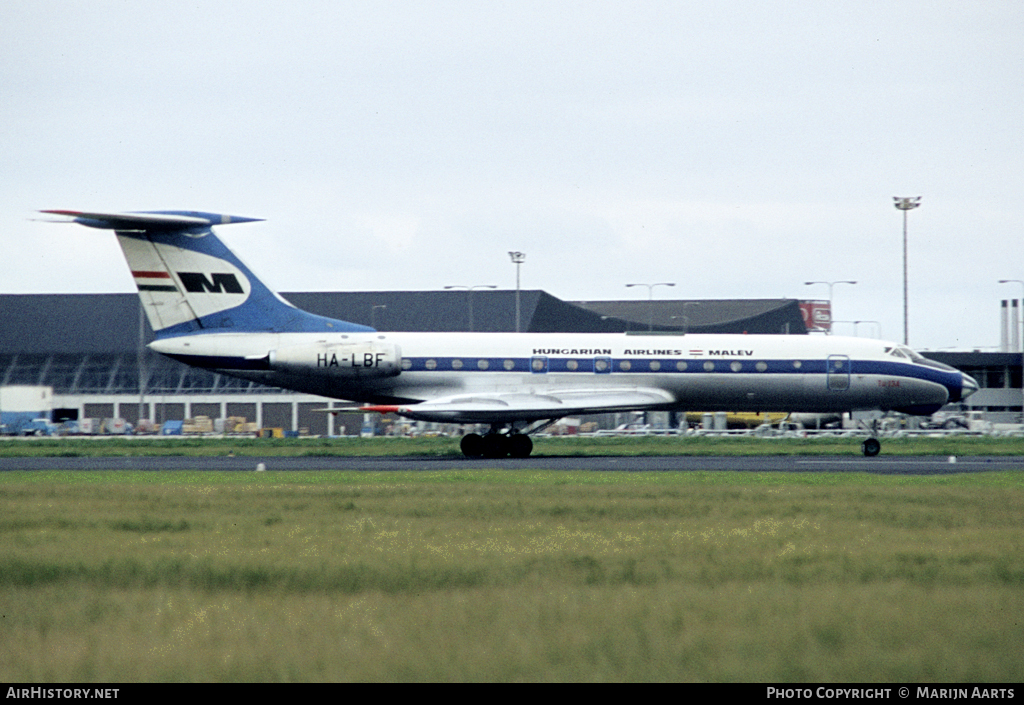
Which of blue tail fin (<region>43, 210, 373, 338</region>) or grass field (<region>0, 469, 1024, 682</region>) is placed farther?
blue tail fin (<region>43, 210, 373, 338</region>)

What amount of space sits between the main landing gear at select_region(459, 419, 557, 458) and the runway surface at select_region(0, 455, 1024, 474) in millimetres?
1172

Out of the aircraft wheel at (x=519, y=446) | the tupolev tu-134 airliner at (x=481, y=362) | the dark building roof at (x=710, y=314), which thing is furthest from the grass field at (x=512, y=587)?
the dark building roof at (x=710, y=314)

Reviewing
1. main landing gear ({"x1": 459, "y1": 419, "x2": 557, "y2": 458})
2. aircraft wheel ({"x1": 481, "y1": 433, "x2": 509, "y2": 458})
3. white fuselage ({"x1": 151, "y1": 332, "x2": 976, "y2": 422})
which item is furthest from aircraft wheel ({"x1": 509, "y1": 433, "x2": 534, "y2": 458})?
white fuselage ({"x1": 151, "y1": 332, "x2": 976, "y2": 422})

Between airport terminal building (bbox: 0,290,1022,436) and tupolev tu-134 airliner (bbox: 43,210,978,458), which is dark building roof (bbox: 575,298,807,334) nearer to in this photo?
airport terminal building (bbox: 0,290,1022,436)

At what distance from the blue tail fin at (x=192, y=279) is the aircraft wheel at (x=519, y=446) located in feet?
19.0

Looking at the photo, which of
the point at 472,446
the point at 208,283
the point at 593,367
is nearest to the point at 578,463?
the point at 472,446

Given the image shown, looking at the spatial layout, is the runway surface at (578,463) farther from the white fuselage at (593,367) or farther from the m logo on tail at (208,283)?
the m logo on tail at (208,283)

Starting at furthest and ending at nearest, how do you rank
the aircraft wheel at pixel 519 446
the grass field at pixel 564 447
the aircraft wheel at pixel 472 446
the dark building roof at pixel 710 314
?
the dark building roof at pixel 710 314
the grass field at pixel 564 447
the aircraft wheel at pixel 519 446
the aircraft wheel at pixel 472 446

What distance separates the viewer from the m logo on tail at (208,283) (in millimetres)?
32656

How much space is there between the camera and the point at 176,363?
76.5 meters

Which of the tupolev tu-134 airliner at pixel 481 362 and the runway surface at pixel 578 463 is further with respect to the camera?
the tupolev tu-134 airliner at pixel 481 362

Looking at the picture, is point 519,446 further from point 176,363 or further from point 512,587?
point 176,363

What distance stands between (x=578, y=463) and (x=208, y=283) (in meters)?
12.1

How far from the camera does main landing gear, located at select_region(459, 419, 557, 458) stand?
33844mm
